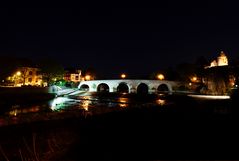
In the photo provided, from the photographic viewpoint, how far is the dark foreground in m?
13.2

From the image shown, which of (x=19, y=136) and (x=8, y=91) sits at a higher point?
(x=8, y=91)

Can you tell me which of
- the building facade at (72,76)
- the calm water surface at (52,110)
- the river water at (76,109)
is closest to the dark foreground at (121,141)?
the calm water surface at (52,110)

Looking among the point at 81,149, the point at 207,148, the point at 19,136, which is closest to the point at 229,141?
the point at 207,148

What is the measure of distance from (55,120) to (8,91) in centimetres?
2628

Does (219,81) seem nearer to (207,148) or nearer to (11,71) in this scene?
(207,148)

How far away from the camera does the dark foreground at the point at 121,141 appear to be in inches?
520

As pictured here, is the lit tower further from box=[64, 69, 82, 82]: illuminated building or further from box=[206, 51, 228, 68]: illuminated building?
box=[64, 69, 82, 82]: illuminated building

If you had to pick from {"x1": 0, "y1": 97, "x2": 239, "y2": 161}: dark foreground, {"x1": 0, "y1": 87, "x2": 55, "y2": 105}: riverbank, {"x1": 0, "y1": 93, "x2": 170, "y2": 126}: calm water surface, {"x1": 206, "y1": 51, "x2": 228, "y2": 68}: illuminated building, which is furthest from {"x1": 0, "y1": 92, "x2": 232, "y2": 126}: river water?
{"x1": 206, "y1": 51, "x2": 228, "y2": 68}: illuminated building

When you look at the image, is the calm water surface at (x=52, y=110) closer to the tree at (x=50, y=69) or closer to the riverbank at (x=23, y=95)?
the riverbank at (x=23, y=95)

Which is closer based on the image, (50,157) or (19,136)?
(50,157)

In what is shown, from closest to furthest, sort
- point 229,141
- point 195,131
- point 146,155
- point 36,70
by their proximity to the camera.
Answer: point 146,155
point 229,141
point 195,131
point 36,70

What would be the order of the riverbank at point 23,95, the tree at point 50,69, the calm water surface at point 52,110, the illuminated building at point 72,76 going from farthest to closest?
the illuminated building at point 72,76 < the tree at point 50,69 < the riverbank at point 23,95 < the calm water surface at point 52,110

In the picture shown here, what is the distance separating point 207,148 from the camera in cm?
1434

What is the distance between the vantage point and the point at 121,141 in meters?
16.6
